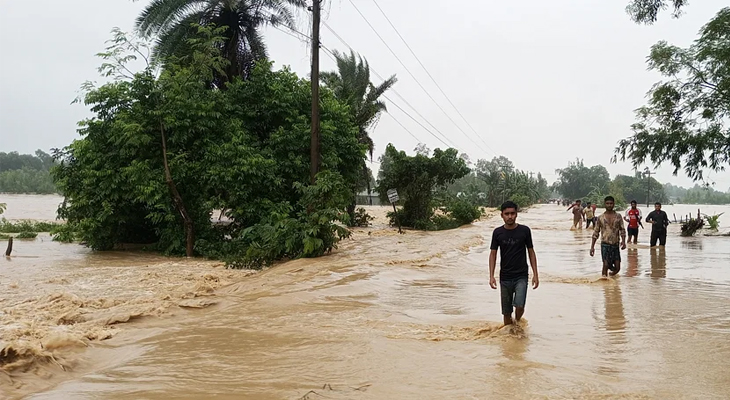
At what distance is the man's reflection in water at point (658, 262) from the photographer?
1270 centimetres

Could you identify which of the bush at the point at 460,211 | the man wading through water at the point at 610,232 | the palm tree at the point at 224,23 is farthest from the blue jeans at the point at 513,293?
the bush at the point at 460,211

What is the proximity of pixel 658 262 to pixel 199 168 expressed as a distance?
13.7 meters

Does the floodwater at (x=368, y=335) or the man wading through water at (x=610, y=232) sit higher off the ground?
the man wading through water at (x=610, y=232)

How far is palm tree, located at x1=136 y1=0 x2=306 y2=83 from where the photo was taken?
21.7m

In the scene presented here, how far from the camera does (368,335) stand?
6.94m

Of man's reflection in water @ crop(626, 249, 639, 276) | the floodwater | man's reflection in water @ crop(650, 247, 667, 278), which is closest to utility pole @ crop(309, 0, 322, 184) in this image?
the floodwater

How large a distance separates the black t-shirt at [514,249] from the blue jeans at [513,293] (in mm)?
63

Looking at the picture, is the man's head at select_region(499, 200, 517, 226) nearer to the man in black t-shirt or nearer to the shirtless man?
the man in black t-shirt

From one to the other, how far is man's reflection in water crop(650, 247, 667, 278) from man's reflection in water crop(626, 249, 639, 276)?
37 cm

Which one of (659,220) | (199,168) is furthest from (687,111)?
(199,168)

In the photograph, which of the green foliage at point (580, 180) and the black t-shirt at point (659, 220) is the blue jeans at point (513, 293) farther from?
the green foliage at point (580, 180)

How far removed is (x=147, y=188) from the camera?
16.1 m

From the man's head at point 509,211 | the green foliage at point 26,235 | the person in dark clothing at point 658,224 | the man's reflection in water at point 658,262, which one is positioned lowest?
the man's reflection in water at point 658,262

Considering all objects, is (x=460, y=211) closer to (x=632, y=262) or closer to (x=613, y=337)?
(x=632, y=262)
